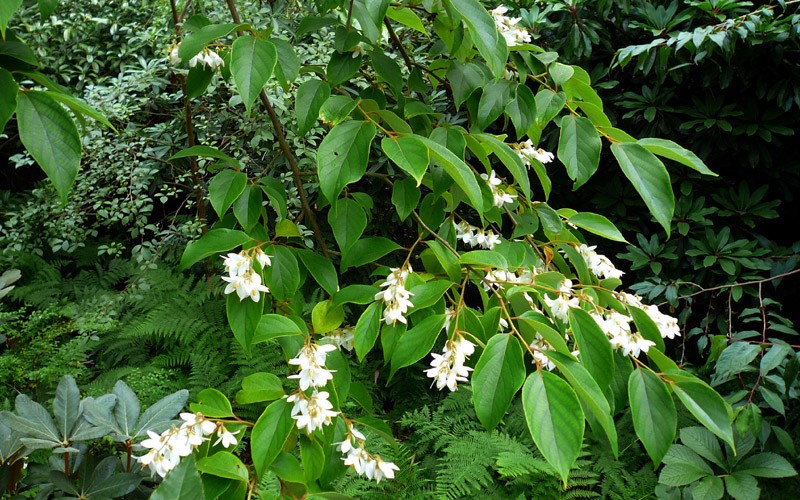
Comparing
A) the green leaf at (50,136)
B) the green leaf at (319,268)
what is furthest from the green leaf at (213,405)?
the green leaf at (50,136)

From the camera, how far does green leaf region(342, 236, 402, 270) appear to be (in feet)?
3.03

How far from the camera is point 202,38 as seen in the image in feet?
2.51

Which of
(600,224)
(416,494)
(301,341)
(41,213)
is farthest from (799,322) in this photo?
(41,213)

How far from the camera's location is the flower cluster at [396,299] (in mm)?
781

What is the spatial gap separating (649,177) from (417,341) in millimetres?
355

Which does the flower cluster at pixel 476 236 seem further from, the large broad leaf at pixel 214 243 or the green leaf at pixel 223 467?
the green leaf at pixel 223 467

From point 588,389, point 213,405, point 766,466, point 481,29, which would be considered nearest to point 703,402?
point 588,389

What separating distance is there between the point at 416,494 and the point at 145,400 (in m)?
1.16

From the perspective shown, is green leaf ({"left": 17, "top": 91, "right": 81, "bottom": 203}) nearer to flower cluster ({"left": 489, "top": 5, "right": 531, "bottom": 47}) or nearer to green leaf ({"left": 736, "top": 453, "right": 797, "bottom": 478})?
flower cluster ({"left": 489, "top": 5, "right": 531, "bottom": 47})

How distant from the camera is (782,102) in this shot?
240 centimetres

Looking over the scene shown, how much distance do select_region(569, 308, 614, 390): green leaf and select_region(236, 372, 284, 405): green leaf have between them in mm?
379

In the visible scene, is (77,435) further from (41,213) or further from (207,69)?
(41,213)

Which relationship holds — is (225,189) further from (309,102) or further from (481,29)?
(481,29)

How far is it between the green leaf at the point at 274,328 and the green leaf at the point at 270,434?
0.08 metres
